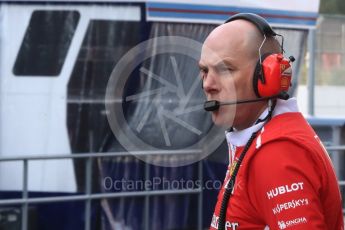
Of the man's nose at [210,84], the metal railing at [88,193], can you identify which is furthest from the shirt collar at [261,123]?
the metal railing at [88,193]

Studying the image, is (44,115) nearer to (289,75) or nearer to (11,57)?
(11,57)

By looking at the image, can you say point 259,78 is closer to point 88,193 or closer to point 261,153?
point 261,153

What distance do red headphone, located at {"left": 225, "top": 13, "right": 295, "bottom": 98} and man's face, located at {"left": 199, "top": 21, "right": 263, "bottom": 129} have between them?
0.02m

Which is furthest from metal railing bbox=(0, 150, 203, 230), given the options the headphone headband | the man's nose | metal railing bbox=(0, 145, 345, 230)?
the headphone headband

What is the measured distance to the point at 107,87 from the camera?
674cm

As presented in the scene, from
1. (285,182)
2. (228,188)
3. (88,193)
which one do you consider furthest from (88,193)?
(285,182)

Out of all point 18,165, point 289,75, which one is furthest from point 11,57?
point 289,75

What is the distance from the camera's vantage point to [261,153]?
2051mm

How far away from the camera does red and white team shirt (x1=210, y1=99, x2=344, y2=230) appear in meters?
1.96

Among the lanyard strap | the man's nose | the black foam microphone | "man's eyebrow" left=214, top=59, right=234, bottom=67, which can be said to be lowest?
the lanyard strap

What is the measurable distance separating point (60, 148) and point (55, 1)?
1.39 metres

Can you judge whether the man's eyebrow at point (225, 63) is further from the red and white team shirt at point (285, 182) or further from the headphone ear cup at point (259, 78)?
the red and white team shirt at point (285, 182)

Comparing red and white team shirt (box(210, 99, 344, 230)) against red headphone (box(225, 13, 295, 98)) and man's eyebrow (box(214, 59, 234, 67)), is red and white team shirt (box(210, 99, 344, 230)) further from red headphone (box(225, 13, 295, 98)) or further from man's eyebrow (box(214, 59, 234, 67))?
man's eyebrow (box(214, 59, 234, 67))

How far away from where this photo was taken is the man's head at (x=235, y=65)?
218 cm
